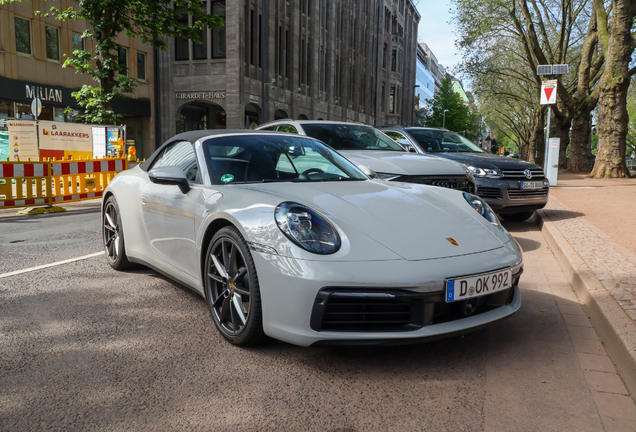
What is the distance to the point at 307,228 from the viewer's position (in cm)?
300

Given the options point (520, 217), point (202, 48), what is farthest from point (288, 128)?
point (202, 48)

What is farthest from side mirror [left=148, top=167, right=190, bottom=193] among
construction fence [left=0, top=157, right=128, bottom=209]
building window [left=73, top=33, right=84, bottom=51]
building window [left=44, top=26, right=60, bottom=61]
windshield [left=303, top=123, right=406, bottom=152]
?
building window [left=73, top=33, right=84, bottom=51]

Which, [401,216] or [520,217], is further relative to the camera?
[520,217]

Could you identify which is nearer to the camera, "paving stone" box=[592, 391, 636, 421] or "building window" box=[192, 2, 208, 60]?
"paving stone" box=[592, 391, 636, 421]

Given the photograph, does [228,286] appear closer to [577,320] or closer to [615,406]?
[615,406]

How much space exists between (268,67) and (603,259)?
2903 cm

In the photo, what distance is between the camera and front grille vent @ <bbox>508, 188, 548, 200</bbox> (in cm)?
830

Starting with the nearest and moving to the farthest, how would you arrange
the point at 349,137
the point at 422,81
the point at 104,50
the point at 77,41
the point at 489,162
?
1. the point at 349,137
2. the point at 489,162
3. the point at 104,50
4. the point at 77,41
5. the point at 422,81

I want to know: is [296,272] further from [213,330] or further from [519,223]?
[519,223]

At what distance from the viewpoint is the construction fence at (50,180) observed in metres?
10.2

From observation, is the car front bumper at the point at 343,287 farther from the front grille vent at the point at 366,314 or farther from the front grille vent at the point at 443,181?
the front grille vent at the point at 443,181

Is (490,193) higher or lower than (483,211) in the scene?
lower

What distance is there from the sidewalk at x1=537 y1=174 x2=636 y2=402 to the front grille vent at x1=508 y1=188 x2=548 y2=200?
41 cm

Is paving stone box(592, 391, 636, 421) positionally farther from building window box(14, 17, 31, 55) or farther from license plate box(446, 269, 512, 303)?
building window box(14, 17, 31, 55)
